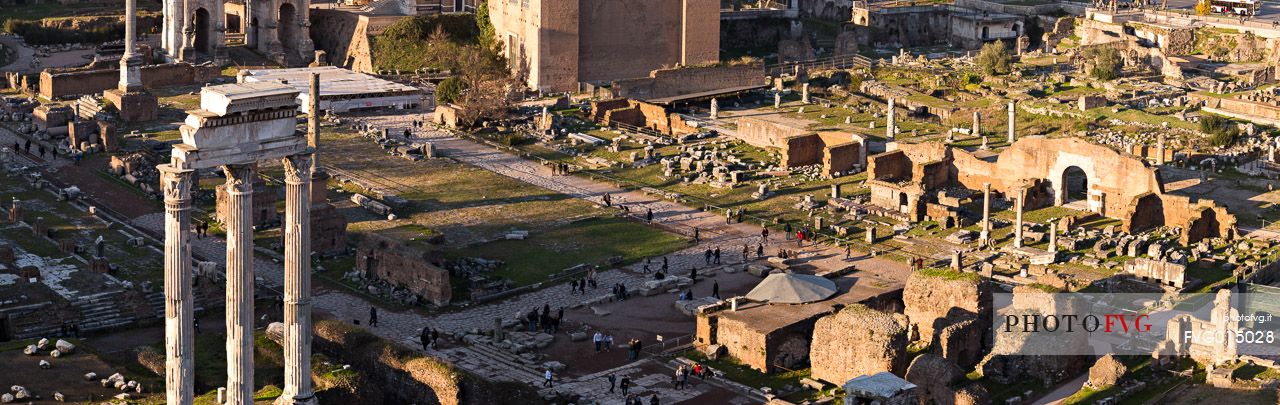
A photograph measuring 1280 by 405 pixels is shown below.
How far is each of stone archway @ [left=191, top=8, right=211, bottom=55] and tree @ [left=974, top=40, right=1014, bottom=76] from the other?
40542 millimetres

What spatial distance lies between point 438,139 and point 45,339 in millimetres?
35833

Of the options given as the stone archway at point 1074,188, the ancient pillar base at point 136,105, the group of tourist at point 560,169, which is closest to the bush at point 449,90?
the group of tourist at point 560,169

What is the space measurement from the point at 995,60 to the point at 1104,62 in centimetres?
541

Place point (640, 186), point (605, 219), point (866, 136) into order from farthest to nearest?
1. point (866, 136)
2. point (640, 186)
3. point (605, 219)

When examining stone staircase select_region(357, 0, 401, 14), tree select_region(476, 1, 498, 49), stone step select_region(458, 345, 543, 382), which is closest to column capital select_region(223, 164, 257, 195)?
stone step select_region(458, 345, 543, 382)

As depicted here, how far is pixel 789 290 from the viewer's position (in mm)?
57375

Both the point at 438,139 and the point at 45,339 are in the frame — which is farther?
the point at 438,139

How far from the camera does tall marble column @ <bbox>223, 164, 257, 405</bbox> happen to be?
40219 millimetres

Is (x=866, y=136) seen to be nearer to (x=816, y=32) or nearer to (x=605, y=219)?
(x=605, y=219)

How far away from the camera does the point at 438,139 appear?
283 feet

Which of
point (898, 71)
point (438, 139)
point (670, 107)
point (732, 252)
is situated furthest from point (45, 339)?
point (898, 71)

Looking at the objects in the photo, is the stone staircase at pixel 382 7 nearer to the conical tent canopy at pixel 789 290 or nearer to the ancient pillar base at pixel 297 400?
the conical tent canopy at pixel 789 290

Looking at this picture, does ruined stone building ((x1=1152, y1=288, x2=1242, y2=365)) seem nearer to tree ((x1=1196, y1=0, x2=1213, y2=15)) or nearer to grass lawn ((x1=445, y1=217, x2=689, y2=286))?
grass lawn ((x1=445, y1=217, x2=689, y2=286))

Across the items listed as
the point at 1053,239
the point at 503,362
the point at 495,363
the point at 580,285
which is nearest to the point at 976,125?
the point at 1053,239
